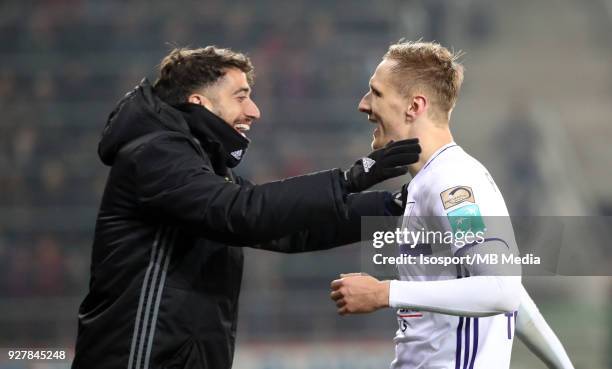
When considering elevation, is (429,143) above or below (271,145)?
below

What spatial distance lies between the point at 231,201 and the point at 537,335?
1.17m

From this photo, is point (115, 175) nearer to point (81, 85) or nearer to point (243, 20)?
point (81, 85)

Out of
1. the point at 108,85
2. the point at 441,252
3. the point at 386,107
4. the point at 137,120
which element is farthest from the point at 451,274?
the point at 108,85

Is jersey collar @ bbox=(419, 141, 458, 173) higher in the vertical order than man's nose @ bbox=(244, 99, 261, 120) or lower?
lower

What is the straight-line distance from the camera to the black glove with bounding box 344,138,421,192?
3062 millimetres

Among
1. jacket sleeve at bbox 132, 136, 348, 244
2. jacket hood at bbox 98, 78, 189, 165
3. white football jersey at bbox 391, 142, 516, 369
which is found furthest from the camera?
jacket hood at bbox 98, 78, 189, 165

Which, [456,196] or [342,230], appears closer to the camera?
[456,196]

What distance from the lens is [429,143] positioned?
10.8ft

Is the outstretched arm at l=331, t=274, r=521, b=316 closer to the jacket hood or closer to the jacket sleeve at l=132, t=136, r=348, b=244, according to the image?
the jacket sleeve at l=132, t=136, r=348, b=244

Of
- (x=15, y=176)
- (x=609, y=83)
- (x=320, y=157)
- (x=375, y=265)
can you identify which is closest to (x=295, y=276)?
(x=320, y=157)

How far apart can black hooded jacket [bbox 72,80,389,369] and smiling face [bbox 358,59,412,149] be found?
0.27 metres

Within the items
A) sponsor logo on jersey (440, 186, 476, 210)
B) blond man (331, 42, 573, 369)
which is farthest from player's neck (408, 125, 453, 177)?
sponsor logo on jersey (440, 186, 476, 210)

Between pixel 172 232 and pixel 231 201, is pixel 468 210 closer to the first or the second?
pixel 231 201

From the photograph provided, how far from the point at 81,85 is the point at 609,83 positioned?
25.2ft
